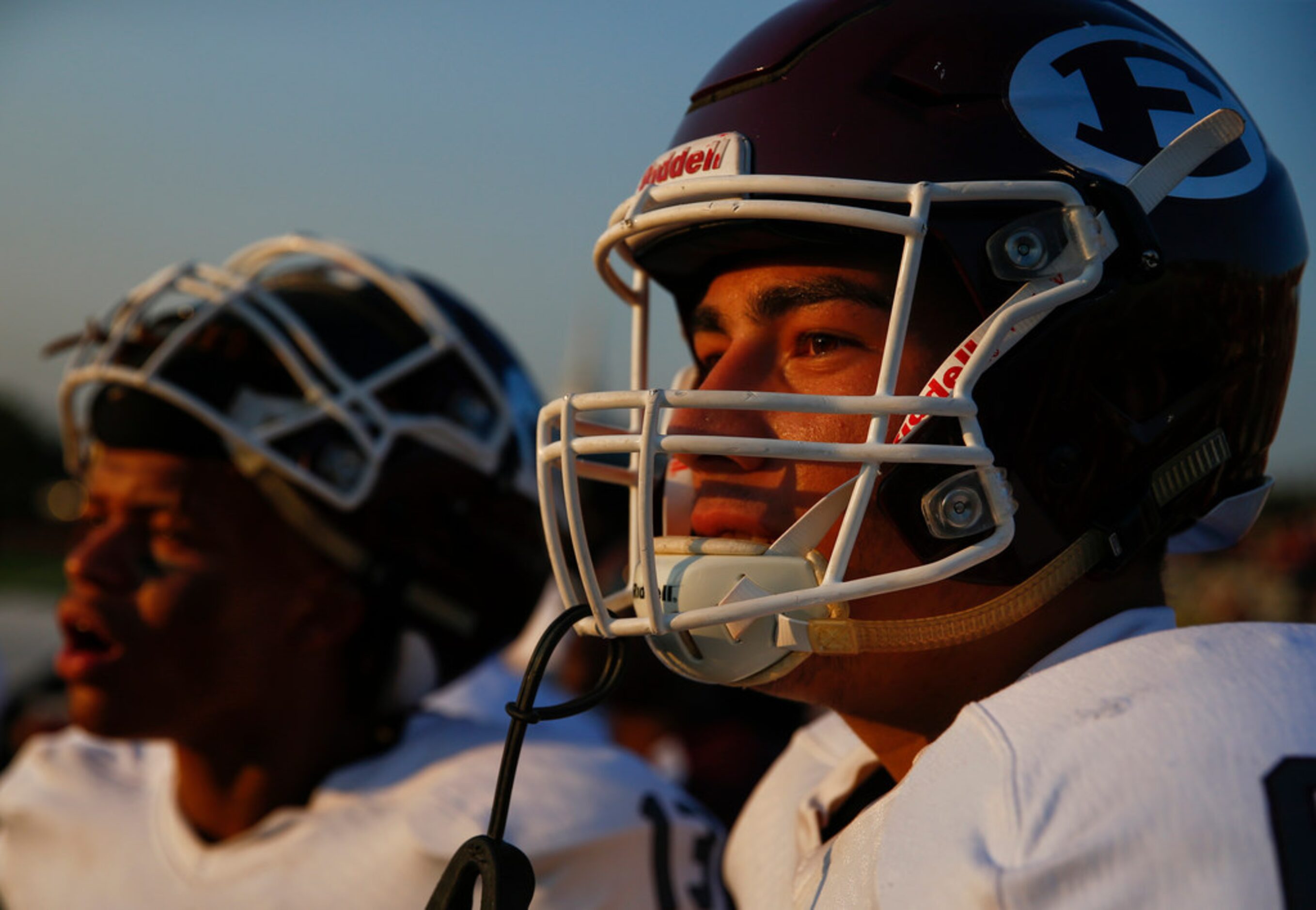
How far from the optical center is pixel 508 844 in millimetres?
1338

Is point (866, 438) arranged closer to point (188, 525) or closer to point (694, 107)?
point (694, 107)

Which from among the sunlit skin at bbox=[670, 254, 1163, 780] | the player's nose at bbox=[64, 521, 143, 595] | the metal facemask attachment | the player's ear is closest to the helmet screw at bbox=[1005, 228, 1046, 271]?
the metal facemask attachment

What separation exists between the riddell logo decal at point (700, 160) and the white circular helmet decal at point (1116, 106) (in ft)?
1.00

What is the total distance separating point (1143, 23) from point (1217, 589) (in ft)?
21.8

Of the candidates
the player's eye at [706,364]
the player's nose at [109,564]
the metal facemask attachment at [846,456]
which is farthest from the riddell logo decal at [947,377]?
the player's nose at [109,564]

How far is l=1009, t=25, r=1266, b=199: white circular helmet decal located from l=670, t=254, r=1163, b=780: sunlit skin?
215 millimetres

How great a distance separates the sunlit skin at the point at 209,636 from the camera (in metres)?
2.41

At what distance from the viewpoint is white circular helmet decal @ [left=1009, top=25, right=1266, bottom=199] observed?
1.38 m

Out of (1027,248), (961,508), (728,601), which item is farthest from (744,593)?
(1027,248)

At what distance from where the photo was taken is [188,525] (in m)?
2.49

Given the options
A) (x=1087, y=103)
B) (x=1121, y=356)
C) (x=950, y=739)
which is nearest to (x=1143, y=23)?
(x=1087, y=103)

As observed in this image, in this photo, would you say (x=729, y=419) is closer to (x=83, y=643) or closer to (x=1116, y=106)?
(x=1116, y=106)

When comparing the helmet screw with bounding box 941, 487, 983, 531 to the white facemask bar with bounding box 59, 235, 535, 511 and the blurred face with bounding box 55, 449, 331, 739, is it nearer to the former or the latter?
the white facemask bar with bounding box 59, 235, 535, 511

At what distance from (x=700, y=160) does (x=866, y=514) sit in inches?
17.8
